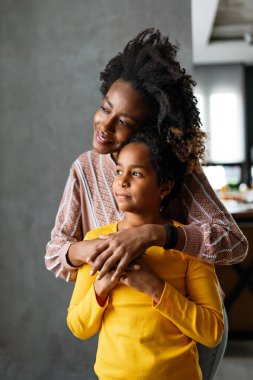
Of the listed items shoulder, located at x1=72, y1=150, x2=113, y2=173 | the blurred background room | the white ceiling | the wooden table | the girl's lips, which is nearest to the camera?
the girl's lips

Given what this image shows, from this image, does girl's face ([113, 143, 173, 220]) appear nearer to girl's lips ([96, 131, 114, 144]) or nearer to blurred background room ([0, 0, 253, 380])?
girl's lips ([96, 131, 114, 144])

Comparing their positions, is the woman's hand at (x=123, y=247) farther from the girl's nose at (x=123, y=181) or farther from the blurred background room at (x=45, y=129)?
the blurred background room at (x=45, y=129)

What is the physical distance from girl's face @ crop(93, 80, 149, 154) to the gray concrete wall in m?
0.83

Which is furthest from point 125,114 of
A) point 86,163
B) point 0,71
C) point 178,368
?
point 0,71

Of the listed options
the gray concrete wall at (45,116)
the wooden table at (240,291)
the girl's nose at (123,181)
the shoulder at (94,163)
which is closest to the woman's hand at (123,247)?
the girl's nose at (123,181)

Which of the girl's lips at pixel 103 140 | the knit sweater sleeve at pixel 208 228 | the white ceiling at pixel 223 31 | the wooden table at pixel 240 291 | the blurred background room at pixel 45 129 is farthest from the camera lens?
the white ceiling at pixel 223 31

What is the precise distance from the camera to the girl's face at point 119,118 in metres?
1.37

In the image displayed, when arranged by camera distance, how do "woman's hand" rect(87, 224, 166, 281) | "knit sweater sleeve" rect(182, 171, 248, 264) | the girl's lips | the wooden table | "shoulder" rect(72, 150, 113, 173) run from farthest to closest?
the wooden table → "shoulder" rect(72, 150, 113, 173) → the girl's lips → "knit sweater sleeve" rect(182, 171, 248, 264) → "woman's hand" rect(87, 224, 166, 281)

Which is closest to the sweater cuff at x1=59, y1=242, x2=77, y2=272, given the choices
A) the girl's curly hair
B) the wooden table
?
the girl's curly hair

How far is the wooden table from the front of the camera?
3455 millimetres

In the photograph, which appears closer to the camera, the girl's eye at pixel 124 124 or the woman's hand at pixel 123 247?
the woman's hand at pixel 123 247

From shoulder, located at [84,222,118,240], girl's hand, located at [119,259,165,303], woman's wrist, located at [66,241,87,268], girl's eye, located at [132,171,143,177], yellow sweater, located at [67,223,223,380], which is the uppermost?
girl's eye, located at [132,171,143,177]

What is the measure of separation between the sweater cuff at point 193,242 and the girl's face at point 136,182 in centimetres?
11

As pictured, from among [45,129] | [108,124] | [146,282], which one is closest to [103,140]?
[108,124]
